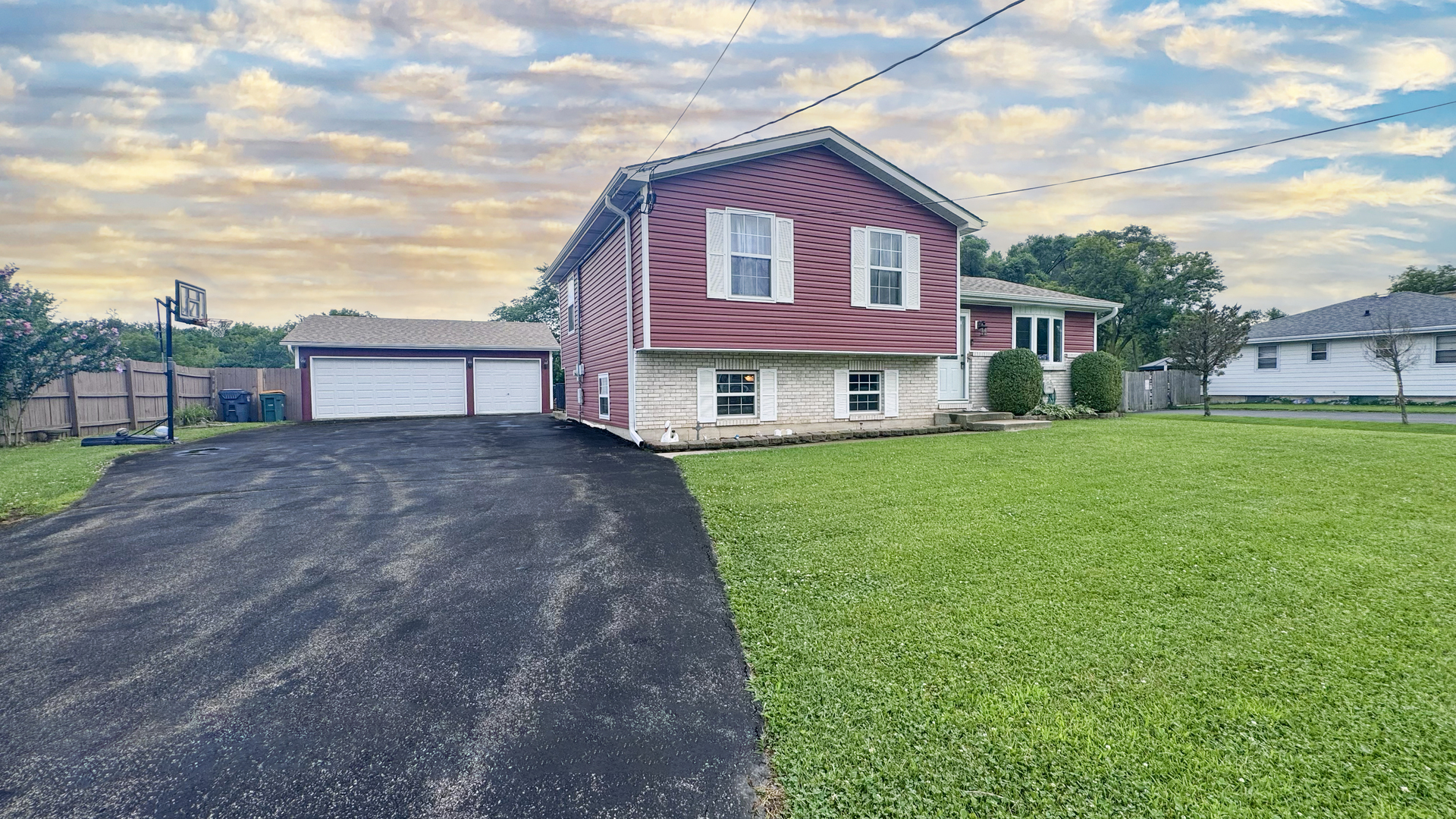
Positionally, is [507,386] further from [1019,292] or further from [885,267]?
[1019,292]

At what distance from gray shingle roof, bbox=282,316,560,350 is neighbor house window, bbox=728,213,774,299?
511 inches

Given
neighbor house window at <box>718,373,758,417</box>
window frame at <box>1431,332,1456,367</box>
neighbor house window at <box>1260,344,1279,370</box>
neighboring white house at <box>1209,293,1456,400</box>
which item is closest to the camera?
neighbor house window at <box>718,373,758,417</box>

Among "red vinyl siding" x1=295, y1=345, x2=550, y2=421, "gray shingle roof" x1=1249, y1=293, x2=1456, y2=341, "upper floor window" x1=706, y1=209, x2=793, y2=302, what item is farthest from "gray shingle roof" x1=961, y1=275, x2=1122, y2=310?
"red vinyl siding" x1=295, y1=345, x2=550, y2=421

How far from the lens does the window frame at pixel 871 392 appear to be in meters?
13.3

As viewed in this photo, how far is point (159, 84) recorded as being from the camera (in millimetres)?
11336

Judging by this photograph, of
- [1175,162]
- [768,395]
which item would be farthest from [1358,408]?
[768,395]

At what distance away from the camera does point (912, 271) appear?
43.0ft

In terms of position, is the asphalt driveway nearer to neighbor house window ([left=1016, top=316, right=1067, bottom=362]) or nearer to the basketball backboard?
the basketball backboard

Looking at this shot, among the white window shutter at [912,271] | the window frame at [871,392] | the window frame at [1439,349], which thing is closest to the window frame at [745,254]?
the window frame at [871,392]

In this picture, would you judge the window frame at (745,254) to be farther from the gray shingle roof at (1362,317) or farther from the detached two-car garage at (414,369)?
the gray shingle roof at (1362,317)

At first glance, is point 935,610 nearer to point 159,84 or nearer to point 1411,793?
point 1411,793

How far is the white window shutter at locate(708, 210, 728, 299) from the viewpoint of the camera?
11.0m

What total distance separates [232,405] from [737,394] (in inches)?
706

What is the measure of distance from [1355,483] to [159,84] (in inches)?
826
